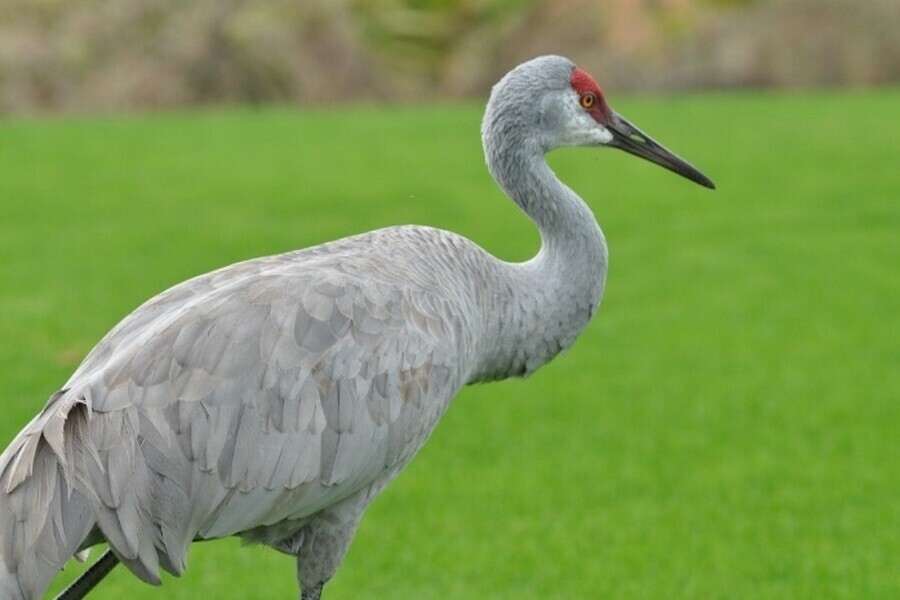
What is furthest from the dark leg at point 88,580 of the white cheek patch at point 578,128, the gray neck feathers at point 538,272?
the white cheek patch at point 578,128

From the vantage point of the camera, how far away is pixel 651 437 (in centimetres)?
822

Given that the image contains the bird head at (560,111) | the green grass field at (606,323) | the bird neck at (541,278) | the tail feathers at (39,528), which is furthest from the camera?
the green grass field at (606,323)

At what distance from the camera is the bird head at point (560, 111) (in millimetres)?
5418

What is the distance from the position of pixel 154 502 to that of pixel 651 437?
417 cm

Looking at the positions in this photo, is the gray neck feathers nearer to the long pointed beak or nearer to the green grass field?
the long pointed beak

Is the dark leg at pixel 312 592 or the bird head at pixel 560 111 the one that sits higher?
the bird head at pixel 560 111

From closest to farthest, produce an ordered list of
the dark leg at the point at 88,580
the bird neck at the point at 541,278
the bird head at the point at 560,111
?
the dark leg at the point at 88,580, the bird neck at the point at 541,278, the bird head at the point at 560,111

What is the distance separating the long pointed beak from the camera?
5.64 m

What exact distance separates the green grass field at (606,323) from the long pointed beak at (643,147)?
1646 mm

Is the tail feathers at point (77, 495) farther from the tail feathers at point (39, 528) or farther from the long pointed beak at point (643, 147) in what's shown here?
the long pointed beak at point (643, 147)

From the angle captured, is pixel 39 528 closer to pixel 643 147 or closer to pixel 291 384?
pixel 291 384

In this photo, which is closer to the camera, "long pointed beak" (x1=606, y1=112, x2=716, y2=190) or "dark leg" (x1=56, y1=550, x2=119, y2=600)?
"dark leg" (x1=56, y1=550, x2=119, y2=600)

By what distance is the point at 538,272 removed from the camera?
5398mm

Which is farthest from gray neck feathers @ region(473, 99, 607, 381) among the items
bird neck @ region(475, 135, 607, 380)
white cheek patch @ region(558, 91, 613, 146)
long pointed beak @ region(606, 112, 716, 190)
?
long pointed beak @ region(606, 112, 716, 190)
